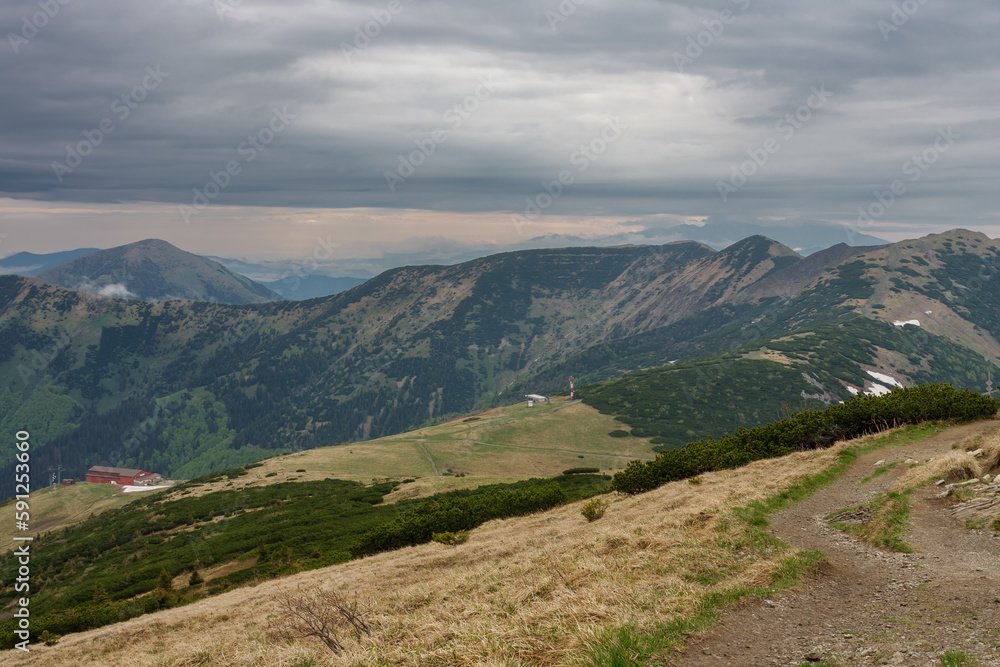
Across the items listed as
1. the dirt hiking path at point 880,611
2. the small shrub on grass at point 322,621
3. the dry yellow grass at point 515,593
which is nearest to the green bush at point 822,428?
the dry yellow grass at point 515,593

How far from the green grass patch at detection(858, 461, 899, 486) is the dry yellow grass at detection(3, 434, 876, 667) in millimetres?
2910

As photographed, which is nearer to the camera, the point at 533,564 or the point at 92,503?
the point at 533,564

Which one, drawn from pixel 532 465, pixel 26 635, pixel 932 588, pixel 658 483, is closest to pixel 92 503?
pixel 532 465

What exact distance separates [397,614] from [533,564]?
687cm

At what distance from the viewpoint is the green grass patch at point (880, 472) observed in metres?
30.4

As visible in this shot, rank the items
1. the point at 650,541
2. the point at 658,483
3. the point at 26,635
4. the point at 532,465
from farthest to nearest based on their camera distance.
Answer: the point at 532,465, the point at 658,483, the point at 26,635, the point at 650,541

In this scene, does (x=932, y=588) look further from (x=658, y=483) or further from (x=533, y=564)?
(x=658, y=483)

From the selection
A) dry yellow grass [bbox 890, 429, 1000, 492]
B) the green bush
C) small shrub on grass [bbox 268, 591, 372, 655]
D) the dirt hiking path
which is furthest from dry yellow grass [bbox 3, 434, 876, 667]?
the green bush

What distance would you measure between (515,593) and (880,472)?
79.7 ft

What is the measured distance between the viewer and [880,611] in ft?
45.4

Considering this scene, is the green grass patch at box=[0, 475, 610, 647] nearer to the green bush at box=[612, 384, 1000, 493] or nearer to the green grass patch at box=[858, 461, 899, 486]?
the green bush at box=[612, 384, 1000, 493]

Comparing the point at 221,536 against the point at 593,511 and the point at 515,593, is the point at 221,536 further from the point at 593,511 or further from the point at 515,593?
the point at 515,593

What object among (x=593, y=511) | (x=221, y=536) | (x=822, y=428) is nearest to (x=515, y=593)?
(x=593, y=511)

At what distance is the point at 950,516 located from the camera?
2133 cm
